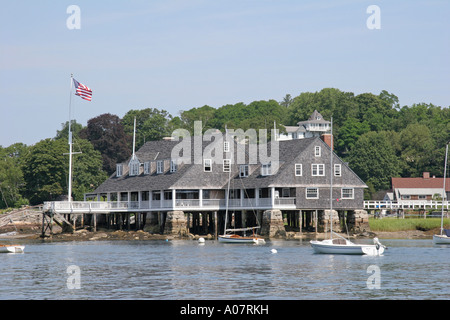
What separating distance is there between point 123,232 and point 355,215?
84.5 feet

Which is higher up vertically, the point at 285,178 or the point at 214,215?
the point at 285,178

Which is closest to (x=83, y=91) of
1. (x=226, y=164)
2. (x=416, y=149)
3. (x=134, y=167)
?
(x=134, y=167)

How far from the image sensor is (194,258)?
198 ft

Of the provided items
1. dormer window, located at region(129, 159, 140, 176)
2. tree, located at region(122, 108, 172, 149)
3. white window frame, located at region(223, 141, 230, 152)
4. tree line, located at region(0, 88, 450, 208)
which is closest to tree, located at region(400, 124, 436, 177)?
tree line, located at region(0, 88, 450, 208)

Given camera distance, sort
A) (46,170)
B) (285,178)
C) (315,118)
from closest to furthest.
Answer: (285,178) < (46,170) < (315,118)

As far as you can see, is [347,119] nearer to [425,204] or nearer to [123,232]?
[425,204]

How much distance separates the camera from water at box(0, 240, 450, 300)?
41.2 metres

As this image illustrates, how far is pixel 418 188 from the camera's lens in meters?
136

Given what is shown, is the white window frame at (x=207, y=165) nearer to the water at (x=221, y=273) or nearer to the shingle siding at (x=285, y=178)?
the shingle siding at (x=285, y=178)

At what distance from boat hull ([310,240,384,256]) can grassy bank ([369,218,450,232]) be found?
29633 millimetres

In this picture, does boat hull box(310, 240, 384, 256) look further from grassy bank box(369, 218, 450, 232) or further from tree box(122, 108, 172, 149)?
tree box(122, 108, 172, 149)

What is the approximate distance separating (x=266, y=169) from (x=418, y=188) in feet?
188

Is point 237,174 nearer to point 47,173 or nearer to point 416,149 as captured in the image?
point 47,173

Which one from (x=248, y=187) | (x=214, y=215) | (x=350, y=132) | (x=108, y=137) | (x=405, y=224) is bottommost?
(x=405, y=224)
